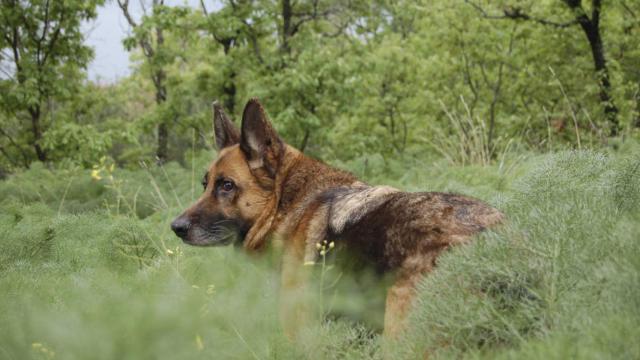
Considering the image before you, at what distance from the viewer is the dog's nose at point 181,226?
12.6 ft

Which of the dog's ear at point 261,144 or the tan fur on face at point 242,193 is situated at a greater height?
the dog's ear at point 261,144


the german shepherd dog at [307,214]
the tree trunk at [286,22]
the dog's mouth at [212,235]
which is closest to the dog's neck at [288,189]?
the german shepherd dog at [307,214]

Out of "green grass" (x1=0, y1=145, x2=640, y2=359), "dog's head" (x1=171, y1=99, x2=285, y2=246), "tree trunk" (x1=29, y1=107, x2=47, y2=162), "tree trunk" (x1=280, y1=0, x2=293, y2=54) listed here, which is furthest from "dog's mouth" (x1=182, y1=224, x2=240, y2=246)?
"tree trunk" (x1=29, y1=107, x2=47, y2=162)

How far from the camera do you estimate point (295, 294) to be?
9.22ft

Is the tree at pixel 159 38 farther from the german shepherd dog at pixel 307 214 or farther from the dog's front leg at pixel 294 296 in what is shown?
the dog's front leg at pixel 294 296

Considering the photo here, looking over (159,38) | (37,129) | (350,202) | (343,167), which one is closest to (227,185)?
(350,202)

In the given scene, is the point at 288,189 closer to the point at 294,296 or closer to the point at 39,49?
the point at 294,296

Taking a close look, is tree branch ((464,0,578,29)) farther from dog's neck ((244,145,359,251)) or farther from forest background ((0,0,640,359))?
dog's neck ((244,145,359,251))

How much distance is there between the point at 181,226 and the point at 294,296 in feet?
4.45

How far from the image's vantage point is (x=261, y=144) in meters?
3.99

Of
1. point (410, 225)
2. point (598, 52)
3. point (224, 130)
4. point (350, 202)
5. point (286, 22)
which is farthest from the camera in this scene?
point (286, 22)

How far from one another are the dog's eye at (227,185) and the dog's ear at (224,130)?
0.49 metres

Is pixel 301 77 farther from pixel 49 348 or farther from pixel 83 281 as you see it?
pixel 49 348

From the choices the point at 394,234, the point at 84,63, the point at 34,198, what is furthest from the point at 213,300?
the point at 84,63
